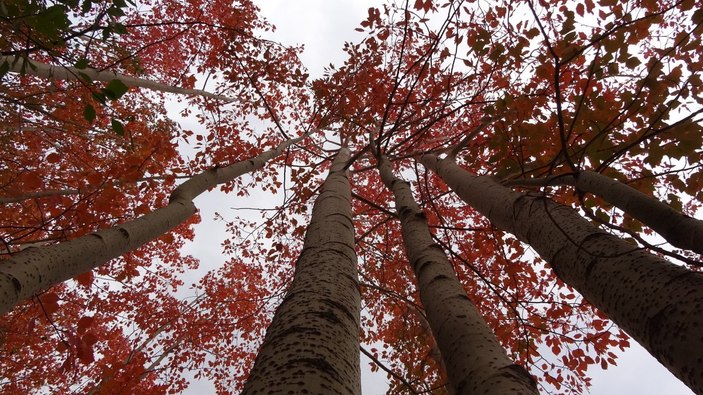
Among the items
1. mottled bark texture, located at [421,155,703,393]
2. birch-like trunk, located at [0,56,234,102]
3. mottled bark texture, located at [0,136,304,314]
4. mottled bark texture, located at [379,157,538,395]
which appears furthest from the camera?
birch-like trunk, located at [0,56,234,102]

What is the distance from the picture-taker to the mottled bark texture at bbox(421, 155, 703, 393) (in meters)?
0.93

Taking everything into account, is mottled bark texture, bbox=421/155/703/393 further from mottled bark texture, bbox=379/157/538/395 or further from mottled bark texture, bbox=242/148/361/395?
mottled bark texture, bbox=242/148/361/395

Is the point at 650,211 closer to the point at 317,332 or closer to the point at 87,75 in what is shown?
the point at 317,332

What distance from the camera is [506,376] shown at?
3.96 ft

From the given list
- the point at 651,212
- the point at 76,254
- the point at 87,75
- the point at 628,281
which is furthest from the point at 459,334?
the point at 87,75

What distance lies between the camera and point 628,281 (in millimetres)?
1202

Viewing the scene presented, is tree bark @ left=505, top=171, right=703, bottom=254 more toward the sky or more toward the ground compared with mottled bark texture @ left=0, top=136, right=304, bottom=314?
more toward the ground

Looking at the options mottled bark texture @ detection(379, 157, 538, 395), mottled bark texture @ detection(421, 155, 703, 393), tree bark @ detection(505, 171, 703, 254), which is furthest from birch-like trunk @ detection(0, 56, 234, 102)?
tree bark @ detection(505, 171, 703, 254)

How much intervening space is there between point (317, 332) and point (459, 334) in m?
0.75

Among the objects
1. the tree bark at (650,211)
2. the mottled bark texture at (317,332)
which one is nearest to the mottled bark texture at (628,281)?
the tree bark at (650,211)

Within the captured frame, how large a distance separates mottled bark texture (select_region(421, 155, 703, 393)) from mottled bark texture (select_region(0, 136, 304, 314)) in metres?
2.38

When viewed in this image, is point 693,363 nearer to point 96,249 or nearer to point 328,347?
point 328,347

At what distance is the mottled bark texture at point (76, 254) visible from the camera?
154 centimetres

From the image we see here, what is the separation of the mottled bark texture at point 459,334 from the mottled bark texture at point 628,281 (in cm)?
41
